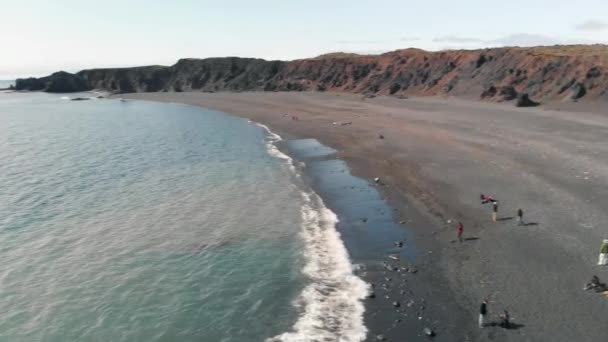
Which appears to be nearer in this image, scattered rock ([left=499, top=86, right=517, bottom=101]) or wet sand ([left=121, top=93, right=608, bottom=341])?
wet sand ([left=121, top=93, right=608, bottom=341])

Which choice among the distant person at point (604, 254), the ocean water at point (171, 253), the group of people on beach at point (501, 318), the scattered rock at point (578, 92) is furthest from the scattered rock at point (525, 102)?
the group of people on beach at point (501, 318)

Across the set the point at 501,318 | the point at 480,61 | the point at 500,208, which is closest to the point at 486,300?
the point at 501,318

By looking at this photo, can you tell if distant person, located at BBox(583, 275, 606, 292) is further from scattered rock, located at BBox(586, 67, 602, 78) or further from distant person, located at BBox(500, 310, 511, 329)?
scattered rock, located at BBox(586, 67, 602, 78)

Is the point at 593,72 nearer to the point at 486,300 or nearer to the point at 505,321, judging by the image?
the point at 486,300

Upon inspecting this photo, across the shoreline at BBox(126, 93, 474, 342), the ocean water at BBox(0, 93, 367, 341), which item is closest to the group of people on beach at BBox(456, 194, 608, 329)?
the shoreline at BBox(126, 93, 474, 342)

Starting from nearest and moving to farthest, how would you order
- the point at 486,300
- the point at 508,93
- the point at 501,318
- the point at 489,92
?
the point at 501,318 < the point at 486,300 < the point at 508,93 < the point at 489,92

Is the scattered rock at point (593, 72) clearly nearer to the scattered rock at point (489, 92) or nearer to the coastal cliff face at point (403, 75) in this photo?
the coastal cliff face at point (403, 75)
